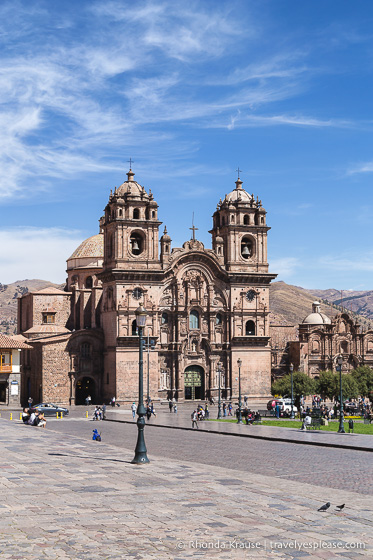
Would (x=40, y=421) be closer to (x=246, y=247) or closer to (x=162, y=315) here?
(x=162, y=315)

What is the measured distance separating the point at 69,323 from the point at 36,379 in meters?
8.03

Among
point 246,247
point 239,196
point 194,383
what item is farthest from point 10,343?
point 239,196

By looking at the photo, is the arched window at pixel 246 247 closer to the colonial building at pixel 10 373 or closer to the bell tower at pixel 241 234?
the bell tower at pixel 241 234

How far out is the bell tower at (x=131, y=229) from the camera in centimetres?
6600

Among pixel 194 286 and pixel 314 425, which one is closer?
pixel 314 425

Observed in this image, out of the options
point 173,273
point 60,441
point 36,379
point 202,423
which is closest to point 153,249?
point 173,273

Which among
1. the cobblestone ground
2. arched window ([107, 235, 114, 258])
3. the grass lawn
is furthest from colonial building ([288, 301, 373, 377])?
the cobblestone ground

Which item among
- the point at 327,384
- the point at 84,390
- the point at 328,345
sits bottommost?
the point at 84,390

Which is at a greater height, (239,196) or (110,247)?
(239,196)

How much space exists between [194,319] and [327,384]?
14.1m

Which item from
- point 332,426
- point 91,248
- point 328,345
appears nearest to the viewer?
point 332,426

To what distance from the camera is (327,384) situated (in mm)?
71062

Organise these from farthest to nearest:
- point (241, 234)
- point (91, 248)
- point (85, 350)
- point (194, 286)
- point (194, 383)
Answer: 1. point (91, 248)
2. point (241, 234)
3. point (194, 383)
4. point (194, 286)
5. point (85, 350)

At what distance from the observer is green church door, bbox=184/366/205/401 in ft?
225
